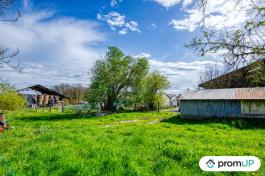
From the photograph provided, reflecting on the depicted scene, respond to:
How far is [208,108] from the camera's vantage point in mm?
26547

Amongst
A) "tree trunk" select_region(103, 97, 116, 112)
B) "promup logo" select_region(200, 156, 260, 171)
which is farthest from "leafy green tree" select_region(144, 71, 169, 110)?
"promup logo" select_region(200, 156, 260, 171)

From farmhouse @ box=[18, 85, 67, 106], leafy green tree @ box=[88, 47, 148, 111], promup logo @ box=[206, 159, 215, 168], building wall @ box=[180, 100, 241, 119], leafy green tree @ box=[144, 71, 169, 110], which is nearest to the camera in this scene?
promup logo @ box=[206, 159, 215, 168]

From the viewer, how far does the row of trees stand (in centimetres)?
3719

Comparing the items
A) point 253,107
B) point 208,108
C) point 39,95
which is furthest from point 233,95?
point 39,95

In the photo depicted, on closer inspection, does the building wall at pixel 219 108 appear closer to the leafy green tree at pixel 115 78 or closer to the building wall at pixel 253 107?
the building wall at pixel 253 107

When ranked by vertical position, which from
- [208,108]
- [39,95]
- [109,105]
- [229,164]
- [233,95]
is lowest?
[229,164]

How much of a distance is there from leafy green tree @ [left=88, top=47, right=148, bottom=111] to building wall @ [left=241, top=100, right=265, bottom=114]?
18364 millimetres

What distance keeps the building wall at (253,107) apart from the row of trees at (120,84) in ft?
60.1

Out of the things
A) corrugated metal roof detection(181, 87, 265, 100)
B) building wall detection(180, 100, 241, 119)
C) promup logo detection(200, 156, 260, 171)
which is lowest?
promup logo detection(200, 156, 260, 171)

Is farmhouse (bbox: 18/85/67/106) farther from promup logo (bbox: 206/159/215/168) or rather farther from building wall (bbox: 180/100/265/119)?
promup logo (bbox: 206/159/215/168)

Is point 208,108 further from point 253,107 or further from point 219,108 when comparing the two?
point 253,107

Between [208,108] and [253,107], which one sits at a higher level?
[253,107]

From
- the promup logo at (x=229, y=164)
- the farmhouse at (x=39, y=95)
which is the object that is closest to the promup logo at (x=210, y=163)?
the promup logo at (x=229, y=164)

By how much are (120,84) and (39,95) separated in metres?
28.9
